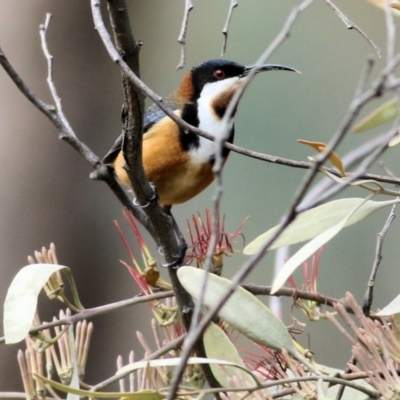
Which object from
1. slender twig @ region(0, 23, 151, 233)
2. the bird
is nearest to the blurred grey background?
the bird

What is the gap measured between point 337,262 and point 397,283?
0.25 metres

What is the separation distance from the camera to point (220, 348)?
76 centimetres

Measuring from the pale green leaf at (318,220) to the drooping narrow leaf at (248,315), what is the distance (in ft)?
0.17

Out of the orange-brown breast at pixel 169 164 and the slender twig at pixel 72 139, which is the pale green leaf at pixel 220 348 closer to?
the slender twig at pixel 72 139

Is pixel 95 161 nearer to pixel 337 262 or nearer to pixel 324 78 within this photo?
pixel 337 262

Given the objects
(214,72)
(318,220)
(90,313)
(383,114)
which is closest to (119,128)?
(214,72)

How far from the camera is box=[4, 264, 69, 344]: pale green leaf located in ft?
2.39

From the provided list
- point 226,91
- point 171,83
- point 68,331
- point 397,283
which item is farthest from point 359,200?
point 171,83

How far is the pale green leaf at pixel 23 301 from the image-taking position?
0.73 meters

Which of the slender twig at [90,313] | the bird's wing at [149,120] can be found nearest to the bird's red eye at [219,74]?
the bird's wing at [149,120]

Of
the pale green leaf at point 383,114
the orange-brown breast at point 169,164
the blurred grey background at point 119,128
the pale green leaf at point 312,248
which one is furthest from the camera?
the blurred grey background at point 119,128

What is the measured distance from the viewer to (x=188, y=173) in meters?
1.48

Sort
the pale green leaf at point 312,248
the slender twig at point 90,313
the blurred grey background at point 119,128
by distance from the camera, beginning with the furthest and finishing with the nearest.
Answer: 1. the blurred grey background at point 119,128
2. the slender twig at point 90,313
3. the pale green leaf at point 312,248

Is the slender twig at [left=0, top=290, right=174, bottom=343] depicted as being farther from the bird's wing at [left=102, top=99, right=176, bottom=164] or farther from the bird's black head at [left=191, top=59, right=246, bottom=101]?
the bird's black head at [left=191, top=59, right=246, bottom=101]
